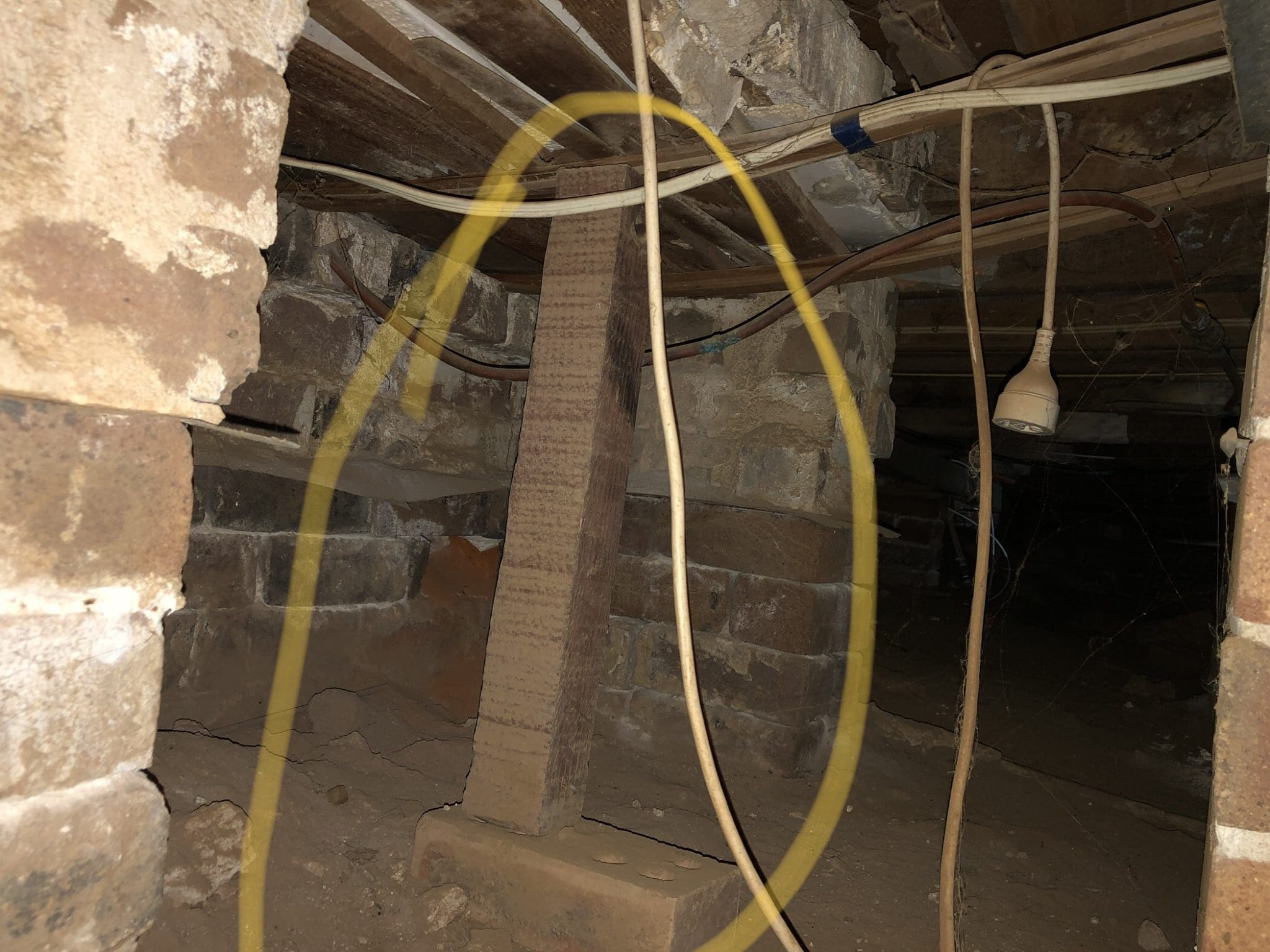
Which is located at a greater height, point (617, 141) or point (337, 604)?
point (617, 141)

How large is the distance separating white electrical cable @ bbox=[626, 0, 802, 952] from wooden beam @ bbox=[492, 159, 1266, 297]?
111 cm

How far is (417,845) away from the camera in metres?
1.65

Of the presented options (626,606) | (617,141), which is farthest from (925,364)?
(617,141)

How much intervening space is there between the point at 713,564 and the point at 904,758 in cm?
117

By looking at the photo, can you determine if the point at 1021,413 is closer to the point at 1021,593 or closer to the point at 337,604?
the point at 337,604

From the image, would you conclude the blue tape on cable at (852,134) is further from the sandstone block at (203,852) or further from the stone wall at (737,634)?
the sandstone block at (203,852)

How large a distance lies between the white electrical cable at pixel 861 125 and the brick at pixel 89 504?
36.9 inches

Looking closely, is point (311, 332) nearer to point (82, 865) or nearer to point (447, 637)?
point (447, 637)

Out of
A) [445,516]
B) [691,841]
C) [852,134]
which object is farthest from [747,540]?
[852,134]

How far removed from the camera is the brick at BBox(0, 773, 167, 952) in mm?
718

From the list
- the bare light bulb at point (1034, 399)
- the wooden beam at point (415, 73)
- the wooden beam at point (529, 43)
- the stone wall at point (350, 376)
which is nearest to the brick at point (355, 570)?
the stone wall at point (350, 376)

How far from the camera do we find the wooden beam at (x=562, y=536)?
160 cm

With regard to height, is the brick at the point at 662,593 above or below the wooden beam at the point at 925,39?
below

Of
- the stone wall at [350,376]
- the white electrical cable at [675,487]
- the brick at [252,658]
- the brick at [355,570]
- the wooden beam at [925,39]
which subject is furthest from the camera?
the brick at [355,570]
